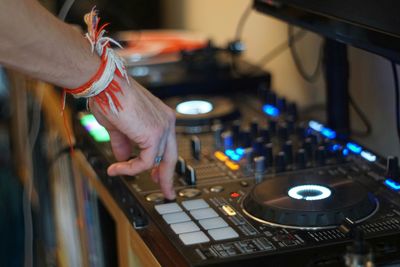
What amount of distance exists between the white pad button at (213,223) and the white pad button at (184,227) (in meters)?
0.01

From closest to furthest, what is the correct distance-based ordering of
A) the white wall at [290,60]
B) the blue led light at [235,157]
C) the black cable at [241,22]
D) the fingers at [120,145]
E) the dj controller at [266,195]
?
the dj controller at [266,195], the fingers at [120,145], the blue led light at [235,157], the white wall at [290,60], the black cable at [241,22]

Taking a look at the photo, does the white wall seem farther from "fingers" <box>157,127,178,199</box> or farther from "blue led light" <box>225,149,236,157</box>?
"fingers" <box>157,127,178,199</box>

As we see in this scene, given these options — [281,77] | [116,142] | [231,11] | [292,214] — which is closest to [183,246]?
[292,214]

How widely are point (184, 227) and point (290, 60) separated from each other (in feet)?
2.82

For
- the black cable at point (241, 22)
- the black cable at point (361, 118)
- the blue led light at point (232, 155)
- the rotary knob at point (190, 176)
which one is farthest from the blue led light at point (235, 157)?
the black cable at point (241, 22)

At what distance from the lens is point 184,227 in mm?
1029

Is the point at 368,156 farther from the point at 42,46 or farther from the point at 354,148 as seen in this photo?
the point at 42,46

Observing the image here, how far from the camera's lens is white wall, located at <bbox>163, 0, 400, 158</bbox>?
1.44 meters

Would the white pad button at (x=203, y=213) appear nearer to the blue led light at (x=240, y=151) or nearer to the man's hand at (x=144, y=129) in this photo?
the man's hand at (x=144, y=129)

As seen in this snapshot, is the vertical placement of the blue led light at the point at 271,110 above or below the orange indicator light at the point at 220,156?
above

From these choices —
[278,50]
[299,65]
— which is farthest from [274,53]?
[299,65]

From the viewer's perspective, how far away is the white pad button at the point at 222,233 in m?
0.99

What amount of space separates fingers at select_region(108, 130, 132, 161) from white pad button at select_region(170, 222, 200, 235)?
20 cm

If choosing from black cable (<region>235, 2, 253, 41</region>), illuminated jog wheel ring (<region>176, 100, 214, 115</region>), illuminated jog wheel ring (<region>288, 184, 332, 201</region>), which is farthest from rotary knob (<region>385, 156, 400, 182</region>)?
black cable (<region>235, 2, 253, 41</region>)
